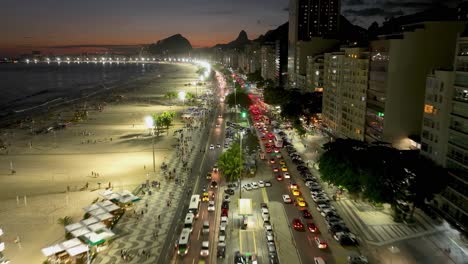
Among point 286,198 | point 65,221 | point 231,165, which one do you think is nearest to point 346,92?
point 231,165

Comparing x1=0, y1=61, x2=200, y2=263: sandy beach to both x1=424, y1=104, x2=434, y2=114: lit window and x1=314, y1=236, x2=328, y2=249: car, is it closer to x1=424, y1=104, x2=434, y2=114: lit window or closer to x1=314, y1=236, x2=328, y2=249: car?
x1=314, y1=236, x2=328, y2=249: car

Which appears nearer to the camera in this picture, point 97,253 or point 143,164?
point 97,253

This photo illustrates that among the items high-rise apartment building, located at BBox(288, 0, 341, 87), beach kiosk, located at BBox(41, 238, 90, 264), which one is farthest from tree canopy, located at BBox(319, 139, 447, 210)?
high-rise apartment building, located at BBox(288, 0, 341, 87)

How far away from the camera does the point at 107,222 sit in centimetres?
4100

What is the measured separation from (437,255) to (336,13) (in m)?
169

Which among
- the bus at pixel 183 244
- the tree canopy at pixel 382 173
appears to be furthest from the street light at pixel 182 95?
the bus at pixel 183 244

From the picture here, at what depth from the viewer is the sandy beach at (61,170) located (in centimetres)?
4169

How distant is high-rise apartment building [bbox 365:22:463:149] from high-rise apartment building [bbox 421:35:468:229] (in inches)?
433

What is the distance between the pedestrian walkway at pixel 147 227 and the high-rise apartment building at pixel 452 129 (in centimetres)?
2800

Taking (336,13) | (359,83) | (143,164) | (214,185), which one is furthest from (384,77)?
(336,13)

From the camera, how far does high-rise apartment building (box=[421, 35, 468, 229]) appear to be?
3759 cm

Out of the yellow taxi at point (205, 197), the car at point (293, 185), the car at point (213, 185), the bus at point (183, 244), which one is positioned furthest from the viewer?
the car at point (213, 185)

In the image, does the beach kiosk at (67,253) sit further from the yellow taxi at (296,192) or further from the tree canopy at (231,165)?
the yellow taxi at (296,192)

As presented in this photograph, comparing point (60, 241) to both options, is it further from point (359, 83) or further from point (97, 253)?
point (359, 83)
